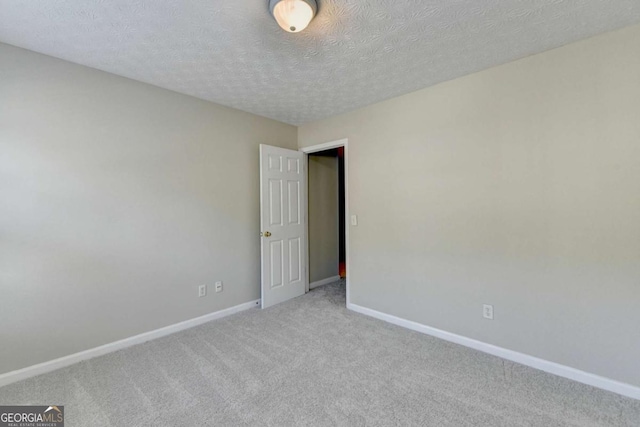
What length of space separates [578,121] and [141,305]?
3.85 m

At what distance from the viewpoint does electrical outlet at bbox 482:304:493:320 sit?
7.66ft

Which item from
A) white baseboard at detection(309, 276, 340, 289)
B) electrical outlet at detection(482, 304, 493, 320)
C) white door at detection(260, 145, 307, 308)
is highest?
white door at detection(260, 145, 307, 308)

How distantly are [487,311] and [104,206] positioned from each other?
3394 millimetres

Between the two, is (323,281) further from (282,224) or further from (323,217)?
(282,224)

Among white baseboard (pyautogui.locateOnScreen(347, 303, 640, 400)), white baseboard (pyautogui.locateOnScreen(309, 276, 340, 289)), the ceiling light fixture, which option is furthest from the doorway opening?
the ceiling light fixture

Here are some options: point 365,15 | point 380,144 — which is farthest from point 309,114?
point 365,15

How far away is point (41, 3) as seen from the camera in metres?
1.55

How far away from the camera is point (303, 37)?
1.87m

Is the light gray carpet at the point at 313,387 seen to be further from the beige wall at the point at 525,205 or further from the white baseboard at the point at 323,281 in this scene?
the white baseboard at the point at 323,281

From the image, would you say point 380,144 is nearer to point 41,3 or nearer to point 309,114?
point 309,114

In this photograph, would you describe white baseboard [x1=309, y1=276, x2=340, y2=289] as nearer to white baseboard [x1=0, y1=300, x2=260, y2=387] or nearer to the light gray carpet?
white baseboard [x1=0, y1=300, x2=260, y2=387]

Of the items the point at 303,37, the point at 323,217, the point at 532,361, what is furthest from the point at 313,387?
the point at 323,217

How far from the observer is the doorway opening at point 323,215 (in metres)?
4.15

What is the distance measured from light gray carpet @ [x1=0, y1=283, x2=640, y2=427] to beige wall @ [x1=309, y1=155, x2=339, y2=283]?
168 cm
